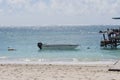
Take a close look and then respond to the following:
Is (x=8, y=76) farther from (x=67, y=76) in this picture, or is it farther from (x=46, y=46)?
(x=46, y=46)

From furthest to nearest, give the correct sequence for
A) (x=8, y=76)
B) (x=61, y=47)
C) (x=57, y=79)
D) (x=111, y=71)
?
1. (x=61, y=47)
2. (x=111, y=71)
3. (x=8, y=76)
4. (x=57, y=79)

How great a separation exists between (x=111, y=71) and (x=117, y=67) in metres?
0.57

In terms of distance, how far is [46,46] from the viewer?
4788cm

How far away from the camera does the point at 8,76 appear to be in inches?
586

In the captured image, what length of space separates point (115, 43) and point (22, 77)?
34122 millimetres

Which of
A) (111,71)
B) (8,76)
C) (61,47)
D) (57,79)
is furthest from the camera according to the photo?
(61,47)

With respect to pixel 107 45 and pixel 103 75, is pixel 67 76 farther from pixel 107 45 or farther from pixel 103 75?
pixel 107 45

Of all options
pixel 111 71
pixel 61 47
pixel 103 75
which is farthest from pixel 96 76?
pixel 61 47

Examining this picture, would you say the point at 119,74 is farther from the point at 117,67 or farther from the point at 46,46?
the point at 46,46

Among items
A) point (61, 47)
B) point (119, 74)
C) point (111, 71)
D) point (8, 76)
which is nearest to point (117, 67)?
point (111, 71)

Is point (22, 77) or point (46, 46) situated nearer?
point (22, 77)

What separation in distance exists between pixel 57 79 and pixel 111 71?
11.4 ft

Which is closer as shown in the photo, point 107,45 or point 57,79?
point 57,79

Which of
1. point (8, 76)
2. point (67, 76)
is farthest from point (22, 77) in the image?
point (67, 76)
